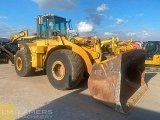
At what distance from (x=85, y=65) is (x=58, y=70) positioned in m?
0.95

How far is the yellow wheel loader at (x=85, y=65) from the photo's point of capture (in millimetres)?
5051

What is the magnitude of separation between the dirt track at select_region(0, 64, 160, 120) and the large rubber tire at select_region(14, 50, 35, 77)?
1.08 meters

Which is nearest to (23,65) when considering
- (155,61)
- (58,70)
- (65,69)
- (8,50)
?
(58,70)

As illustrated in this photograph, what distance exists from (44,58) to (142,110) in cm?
370

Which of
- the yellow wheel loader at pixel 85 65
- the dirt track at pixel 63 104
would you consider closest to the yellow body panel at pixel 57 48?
the yellow wheel loader at pixel 85 65

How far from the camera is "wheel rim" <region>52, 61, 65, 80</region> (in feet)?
21.4

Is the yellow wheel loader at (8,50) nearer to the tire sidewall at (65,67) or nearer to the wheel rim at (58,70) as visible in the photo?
the tire sidewall at (65,67)

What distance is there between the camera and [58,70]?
22.4 feet

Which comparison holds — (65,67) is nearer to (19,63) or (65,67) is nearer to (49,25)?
(49,25)

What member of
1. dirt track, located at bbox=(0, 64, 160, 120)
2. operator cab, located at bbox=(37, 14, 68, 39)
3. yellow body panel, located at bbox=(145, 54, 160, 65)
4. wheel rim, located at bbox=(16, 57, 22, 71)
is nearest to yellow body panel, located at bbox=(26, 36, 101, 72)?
operator cab, located at bbox=(37, 14, 68, 39)

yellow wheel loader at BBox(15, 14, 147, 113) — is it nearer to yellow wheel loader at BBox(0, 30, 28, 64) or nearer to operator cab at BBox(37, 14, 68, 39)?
operator cab at BBox(37, 14, 68, 39)

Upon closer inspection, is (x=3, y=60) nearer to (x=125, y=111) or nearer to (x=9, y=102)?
(x=9, y=102)

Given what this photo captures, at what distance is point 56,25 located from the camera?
27.3 ft

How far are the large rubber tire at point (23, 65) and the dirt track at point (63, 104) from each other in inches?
42.4
